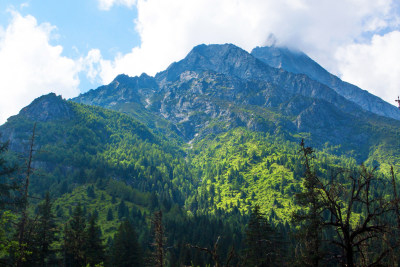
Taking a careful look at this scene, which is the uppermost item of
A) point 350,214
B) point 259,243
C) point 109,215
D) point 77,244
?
point 350,214

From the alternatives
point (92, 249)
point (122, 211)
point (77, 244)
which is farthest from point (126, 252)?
point (122, 211)

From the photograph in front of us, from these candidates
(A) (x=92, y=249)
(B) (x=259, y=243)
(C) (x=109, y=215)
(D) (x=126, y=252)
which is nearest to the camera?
(B) (x=259, y=243)

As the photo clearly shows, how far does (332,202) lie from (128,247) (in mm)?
51480

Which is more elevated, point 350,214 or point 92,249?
point 350,214

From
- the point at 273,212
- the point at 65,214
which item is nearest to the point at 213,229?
the point at 65,214

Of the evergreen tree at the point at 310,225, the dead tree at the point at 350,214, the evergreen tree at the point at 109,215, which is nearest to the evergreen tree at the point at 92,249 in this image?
the evergreen tree at the point at 310,225

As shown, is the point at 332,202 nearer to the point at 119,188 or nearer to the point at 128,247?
the point at 128,247

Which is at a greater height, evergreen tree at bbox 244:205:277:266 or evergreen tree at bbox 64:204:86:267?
evergreen tree at bbox 244:205:277:266

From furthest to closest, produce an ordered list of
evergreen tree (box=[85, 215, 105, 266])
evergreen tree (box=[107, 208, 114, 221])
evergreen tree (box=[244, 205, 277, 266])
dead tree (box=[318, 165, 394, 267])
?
evergreen tree (box=[107, 208, 114, 221]) → evergreen tree (box=[85, 215, 105, 266]) → evergreen tree (box=[244, 205, 277, 266]) → dead tree (box=[318, 165, 394, 267])

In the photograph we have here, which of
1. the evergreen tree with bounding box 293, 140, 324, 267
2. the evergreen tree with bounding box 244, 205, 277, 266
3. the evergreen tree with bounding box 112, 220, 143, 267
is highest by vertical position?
the evergreen tree with bounding box 293, 140, 324, 267

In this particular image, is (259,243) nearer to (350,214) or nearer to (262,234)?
(262,234)

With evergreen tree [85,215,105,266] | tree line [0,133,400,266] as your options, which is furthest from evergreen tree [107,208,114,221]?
evergreen tree [85,215,105,266]

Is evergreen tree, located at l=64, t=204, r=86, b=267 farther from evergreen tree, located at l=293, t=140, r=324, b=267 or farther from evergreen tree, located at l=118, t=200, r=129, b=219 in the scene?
evergreen tree, located at l=118, t=200, r=129, b=219

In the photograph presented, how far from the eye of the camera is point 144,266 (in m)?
61.2
